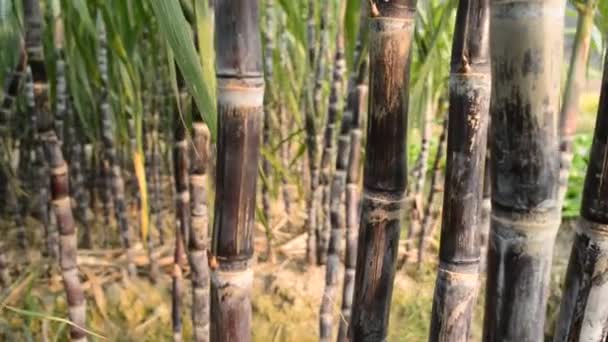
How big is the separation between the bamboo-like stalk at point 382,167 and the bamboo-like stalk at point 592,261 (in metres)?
0.14

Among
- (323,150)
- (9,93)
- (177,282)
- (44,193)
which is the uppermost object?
(9,93)

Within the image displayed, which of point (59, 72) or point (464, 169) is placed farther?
point (59, 72)

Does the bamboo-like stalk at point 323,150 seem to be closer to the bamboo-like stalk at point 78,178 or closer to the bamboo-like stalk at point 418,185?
the bamboo-like stalk at point 418,185

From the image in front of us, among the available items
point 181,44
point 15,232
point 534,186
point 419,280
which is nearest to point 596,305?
point 534,186

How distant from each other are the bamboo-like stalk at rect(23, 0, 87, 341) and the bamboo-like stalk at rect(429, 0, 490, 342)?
1.83 ft

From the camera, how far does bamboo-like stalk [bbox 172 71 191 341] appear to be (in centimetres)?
83

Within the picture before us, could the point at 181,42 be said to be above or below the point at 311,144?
above

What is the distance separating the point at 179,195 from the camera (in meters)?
0.93

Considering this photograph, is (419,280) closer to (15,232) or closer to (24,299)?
(24,299)

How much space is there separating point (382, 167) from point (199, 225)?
0.40m

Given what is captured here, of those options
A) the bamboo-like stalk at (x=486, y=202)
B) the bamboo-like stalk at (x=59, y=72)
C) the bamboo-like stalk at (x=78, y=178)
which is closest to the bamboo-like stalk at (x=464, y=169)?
the bamboo-like stalk at (x=486, y=202)

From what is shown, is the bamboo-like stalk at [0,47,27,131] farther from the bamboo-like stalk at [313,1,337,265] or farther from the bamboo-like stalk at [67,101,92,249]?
the bamboo-like stalk at [313,1,337,265]

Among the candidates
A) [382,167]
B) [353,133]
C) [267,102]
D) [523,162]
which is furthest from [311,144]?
[523,162]

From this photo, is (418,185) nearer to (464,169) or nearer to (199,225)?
(199,225)
